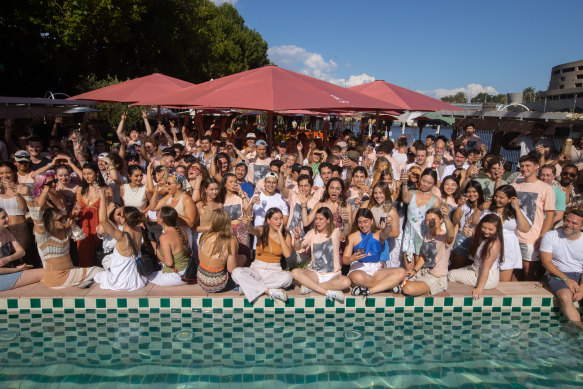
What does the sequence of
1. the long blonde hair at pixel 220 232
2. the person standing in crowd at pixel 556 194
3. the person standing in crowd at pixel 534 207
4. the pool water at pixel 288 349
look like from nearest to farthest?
the pool water at pixel 288 349, the long blonde hair at pixel 220 232, the person standing in crowd at pixel 534 207, the person standing in crowd at pixel 556 194

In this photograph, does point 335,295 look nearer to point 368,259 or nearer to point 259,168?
point 368,259

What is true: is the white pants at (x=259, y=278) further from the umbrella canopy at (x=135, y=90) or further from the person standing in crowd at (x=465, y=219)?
the umbrella canopy at (x=135, y=90)

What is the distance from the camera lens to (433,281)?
4.88 m

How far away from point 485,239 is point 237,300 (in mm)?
3241

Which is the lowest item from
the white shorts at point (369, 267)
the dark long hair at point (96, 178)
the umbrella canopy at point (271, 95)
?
the white shorts at point (369, 267)

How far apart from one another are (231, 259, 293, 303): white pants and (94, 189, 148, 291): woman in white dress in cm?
129

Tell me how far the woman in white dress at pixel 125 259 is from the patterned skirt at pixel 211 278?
0.84m

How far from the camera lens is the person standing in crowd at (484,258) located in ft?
15.3

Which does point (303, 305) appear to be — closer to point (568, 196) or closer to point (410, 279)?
point (410, 279)

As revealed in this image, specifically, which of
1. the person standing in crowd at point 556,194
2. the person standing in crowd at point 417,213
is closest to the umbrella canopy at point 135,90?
the person standing in crowd at point 417,213

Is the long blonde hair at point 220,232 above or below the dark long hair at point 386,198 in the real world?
below

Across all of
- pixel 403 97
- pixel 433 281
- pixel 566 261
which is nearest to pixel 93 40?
pixel 403 97

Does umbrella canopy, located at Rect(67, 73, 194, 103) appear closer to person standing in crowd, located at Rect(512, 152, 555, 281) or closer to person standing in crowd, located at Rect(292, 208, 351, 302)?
person standing in crowd, located at Rect(292, 208, 351, 302)

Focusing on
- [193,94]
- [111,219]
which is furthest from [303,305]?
[193,94]
